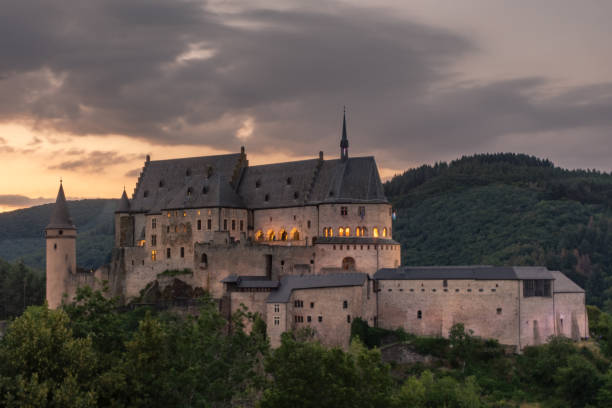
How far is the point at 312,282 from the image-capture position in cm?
7662

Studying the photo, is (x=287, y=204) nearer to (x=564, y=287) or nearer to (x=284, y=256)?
(x=284, y=256)

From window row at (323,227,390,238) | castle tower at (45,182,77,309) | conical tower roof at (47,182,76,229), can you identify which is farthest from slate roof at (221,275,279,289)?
conical tower roof at (47,182,76,229)

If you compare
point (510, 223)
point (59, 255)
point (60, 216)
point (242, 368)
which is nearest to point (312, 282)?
point (242, 368)

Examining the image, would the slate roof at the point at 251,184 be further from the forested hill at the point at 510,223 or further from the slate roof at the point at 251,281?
the forested hill at the point at 510,223

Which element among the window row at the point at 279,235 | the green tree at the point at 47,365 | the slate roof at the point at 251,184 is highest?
the slate roof at the point at 251,184

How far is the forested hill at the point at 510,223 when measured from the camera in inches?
5861

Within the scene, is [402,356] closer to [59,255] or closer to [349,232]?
[349,232]

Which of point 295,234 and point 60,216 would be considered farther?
point 60,216

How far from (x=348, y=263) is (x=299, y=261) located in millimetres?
5193

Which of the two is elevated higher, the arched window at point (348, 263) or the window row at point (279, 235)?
the window row at point (279, 235)

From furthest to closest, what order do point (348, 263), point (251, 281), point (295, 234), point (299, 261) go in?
1. point (295, 234)
2. point (348, 263)
3. point (299, 261)
4. point (251, 281)

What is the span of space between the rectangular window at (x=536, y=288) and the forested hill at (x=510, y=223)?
63.6 m

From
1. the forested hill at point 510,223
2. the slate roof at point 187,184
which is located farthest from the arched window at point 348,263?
the forested hill at point 510,223

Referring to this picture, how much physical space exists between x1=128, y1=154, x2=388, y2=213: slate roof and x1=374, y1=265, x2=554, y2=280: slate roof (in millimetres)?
10724
